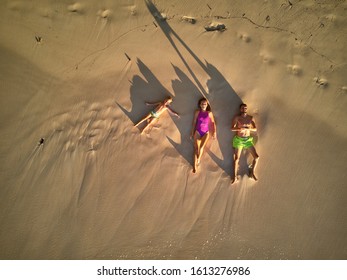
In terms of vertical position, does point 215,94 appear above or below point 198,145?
above

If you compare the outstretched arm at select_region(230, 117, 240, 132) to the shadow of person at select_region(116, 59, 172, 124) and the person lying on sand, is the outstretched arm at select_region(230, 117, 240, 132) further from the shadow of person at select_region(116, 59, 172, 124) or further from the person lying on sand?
the shadow of person at select_region(116, 59, 172, 124)

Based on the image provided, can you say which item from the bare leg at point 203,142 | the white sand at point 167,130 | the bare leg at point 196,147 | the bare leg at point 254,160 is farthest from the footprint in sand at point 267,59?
the bare leg at point 196,147

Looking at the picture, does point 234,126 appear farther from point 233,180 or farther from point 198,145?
point 233,180

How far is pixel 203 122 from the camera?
185 inches

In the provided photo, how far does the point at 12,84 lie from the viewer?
481 centimetres

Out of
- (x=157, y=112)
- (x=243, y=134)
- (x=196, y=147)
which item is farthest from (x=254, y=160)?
→ (x=157, y=112)

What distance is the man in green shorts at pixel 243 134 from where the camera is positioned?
4.66 meters

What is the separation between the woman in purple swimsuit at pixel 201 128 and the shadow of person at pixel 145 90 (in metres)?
0.68

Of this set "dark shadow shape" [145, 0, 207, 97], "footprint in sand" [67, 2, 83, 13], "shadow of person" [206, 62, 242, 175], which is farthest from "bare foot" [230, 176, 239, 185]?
"footprint in sand" [67, 2, 83, 13]

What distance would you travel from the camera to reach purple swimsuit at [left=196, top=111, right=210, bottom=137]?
15.4 feet

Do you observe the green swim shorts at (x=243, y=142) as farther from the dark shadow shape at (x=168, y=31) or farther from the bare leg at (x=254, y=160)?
the dark shadow shape at (x=168, y=31)

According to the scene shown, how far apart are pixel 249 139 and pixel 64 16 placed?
13.6 feet

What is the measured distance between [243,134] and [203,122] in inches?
30.5
